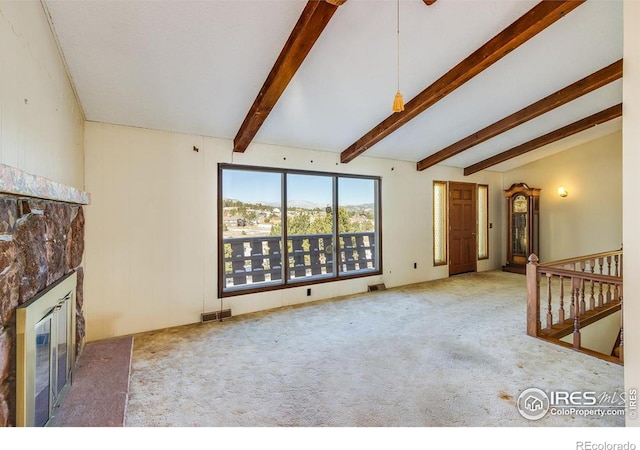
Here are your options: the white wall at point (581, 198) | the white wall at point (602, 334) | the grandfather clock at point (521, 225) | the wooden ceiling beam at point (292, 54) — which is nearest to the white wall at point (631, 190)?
the wooden ceiling beam at point (292, 54)

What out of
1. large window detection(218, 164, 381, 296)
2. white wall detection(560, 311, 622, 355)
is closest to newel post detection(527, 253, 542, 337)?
white wall detection(560, 311, 622, 355)

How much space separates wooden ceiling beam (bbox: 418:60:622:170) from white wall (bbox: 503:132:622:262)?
3127 mm

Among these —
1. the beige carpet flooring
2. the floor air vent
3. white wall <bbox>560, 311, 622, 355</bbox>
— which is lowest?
white wall <bbox>560, 311, 622, 355</bbox>

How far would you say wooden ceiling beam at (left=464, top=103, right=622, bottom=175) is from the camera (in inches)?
184

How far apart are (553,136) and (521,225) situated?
2308mm

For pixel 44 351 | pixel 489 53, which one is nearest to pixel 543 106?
pixel 489 53

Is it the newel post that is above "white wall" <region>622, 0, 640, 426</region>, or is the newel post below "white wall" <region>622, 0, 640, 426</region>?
below

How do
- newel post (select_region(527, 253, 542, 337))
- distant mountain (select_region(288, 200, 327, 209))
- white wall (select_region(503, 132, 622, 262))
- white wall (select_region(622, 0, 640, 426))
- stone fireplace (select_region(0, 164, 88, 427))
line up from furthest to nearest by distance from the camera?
1. white wall (select_region(503, 132, 622, 262))
2. distant mountain (select_region(288, 200, 327, 209))
3. newel post (select_region(527, 253, 542, 337))
4. stone fireplace (select_region(0, 164, 88, 427))
5. white wall (select_region(622, 0, 640, 426))

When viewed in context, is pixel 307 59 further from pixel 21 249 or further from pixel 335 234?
pixel 335 234

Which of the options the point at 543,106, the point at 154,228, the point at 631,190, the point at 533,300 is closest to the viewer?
the point at 631,190

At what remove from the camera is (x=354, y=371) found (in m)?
2.67

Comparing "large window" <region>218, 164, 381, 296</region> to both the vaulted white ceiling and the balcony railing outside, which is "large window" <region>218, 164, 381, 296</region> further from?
the vaulted white ceiling

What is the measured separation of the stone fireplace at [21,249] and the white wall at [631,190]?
91.9 inches

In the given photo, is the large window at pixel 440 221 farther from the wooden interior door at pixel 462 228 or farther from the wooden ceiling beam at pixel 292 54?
the wooden ceiling beam at pixel 292 54
